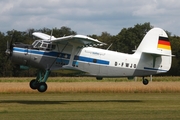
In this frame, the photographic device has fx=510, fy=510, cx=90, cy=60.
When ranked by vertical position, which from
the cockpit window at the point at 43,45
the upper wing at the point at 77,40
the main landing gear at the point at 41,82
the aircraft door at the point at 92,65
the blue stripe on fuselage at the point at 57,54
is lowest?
the main landing gear at the point at 41,82

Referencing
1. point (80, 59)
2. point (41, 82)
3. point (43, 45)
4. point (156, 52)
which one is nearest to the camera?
point (43, 45)

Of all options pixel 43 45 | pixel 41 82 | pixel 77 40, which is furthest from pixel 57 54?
pixel 41 82

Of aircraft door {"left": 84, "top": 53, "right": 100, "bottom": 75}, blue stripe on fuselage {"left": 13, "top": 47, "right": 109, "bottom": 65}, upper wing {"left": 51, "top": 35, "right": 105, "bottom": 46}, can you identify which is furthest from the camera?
aircraft door {"left": 84, "top": 53, "right": 100, "bottom": 75}

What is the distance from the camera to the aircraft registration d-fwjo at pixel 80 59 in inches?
1190

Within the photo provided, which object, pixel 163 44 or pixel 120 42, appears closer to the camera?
pixel 163 44

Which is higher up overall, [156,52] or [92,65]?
[156,52]

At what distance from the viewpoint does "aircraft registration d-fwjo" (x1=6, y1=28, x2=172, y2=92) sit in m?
30.2

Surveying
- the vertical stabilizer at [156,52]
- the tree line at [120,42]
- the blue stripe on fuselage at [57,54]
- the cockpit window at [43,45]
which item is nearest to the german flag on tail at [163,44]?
the vertical stabilizer at [156,52]

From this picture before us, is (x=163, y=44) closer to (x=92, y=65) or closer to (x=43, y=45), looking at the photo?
(x=92, y=65)

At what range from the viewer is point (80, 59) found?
102 feet

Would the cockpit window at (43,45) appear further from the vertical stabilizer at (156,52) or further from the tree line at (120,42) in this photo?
the tree line at (120,42)

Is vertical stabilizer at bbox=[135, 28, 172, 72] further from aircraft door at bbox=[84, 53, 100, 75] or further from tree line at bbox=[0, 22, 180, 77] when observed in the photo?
tree line at bbox=[0, 22, 180, 77]

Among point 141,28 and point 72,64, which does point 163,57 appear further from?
point 141,28

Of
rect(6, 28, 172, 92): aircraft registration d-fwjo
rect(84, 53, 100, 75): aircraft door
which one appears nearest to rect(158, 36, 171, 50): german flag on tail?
rect(6, 28, 172, 92): aircraft registration d-fwjo
